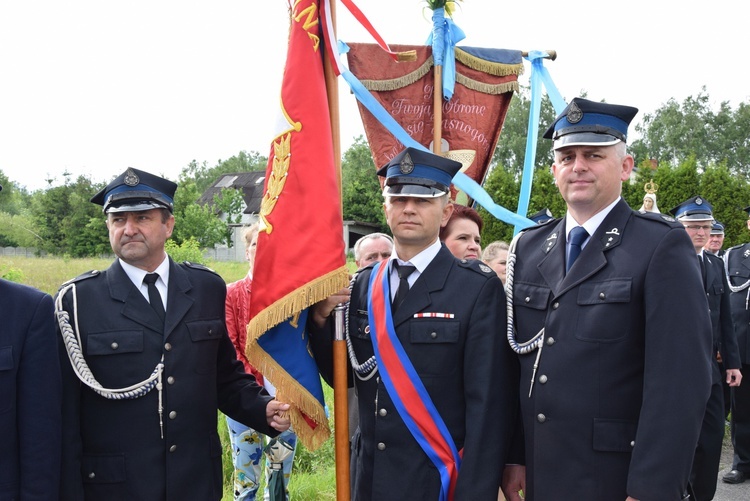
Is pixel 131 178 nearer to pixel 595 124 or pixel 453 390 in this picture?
pixel 453 390

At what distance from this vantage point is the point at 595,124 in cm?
243

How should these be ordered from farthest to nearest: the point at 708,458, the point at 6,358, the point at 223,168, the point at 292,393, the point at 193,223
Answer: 1. the point at 223,168
2. the point at 193,223
3. the point at 708,458
4. the point at 292,393
5. the point at 6,358

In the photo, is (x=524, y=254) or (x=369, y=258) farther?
(x=369, y=258)

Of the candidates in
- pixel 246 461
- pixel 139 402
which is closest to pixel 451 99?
pixel 246 461

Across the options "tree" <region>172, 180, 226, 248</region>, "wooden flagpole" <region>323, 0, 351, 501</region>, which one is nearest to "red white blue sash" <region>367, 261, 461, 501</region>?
"wooden flagpole" <region>323, 0, 351, 501</region>

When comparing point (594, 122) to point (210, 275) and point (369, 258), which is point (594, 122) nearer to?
point (210, 275)

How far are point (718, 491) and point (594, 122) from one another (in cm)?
429

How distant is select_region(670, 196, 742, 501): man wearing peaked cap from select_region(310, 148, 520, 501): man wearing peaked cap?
2.52m

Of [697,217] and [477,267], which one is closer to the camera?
[477,267]

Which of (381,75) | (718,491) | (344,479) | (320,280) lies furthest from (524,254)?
(718,491)

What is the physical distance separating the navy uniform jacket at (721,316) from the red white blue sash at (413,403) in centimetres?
376

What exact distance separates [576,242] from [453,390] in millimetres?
777

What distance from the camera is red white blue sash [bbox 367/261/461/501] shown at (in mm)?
2590

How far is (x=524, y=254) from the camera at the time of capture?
2773 millimetres
